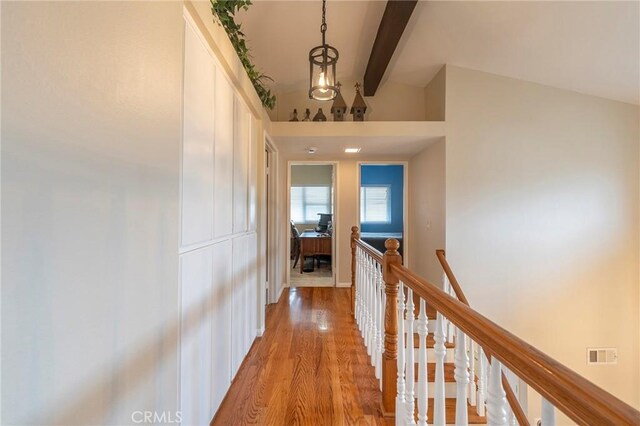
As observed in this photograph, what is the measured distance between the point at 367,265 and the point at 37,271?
7.09 feet

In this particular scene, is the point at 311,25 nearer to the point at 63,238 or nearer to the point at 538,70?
the point at 538,70

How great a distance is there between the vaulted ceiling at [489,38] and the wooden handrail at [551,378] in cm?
264

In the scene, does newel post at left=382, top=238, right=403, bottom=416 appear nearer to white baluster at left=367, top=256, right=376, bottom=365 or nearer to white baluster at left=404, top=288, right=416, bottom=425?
white baluster at left=404, top=288, right=416, bottom=425

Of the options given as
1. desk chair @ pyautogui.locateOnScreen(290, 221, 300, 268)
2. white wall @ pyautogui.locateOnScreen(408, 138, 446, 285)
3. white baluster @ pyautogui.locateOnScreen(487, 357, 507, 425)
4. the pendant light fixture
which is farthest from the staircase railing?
desk chair @ pyautogui.locateOnScreen(290, 221, 300, 268)

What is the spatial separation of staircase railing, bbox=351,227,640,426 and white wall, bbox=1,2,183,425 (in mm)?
999

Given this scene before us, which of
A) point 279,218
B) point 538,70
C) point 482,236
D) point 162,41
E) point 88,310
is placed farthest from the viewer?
point 279,218

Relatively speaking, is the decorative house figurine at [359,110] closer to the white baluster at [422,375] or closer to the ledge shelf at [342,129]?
the ledge shelf at [342,129]

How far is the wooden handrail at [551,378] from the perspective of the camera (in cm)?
46

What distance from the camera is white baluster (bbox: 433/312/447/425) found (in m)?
0.99

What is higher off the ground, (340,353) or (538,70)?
(538,70)

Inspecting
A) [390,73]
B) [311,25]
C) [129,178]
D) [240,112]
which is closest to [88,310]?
[129,178]

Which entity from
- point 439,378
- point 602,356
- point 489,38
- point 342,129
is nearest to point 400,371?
point 439,378

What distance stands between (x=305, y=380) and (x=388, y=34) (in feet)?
9.73

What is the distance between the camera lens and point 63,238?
0.61 metres
